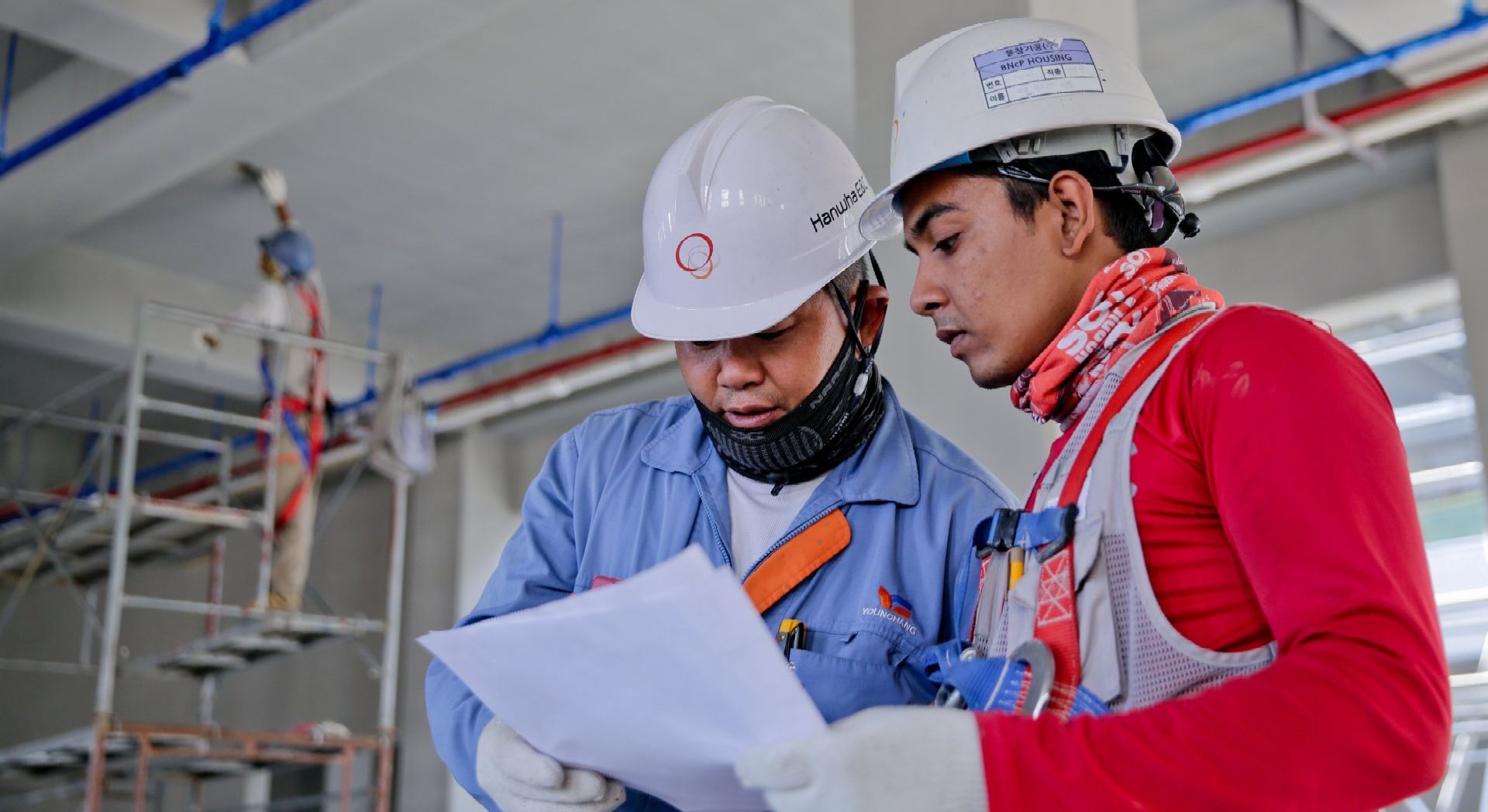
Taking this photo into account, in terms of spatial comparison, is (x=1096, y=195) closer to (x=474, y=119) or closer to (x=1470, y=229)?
(x=1470, y=229)

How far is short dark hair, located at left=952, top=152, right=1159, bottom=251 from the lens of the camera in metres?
1.72

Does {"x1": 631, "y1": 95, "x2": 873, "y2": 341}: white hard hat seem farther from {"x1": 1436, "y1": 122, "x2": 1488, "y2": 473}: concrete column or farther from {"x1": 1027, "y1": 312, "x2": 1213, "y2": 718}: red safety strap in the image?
{"x1": 1436, "y1": 122, "x2": 1488, "y2": 473}: concrete column

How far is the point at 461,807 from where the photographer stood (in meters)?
11.6

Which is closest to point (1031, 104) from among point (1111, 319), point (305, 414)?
point (1111, 319)

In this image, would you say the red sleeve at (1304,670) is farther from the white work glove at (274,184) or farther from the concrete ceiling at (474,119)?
the white work glove at (274,184)

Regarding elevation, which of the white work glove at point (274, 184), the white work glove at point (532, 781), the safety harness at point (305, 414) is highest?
the white work glove at point (274, 184)

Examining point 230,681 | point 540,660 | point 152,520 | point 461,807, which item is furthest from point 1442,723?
point 230,681

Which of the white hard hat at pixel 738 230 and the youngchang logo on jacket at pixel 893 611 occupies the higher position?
the white hard hat at pixel 738 230

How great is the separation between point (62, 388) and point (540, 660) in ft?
39.0

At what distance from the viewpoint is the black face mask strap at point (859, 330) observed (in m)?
2.33

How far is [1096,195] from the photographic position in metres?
1.72

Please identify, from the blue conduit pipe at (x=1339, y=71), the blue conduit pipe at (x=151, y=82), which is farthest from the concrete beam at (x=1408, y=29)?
the blue conduit pipe at (x=151, y=82)

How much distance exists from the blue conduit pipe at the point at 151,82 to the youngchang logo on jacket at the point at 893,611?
15.7ft

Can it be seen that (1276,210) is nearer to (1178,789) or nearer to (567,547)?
(567,547)
